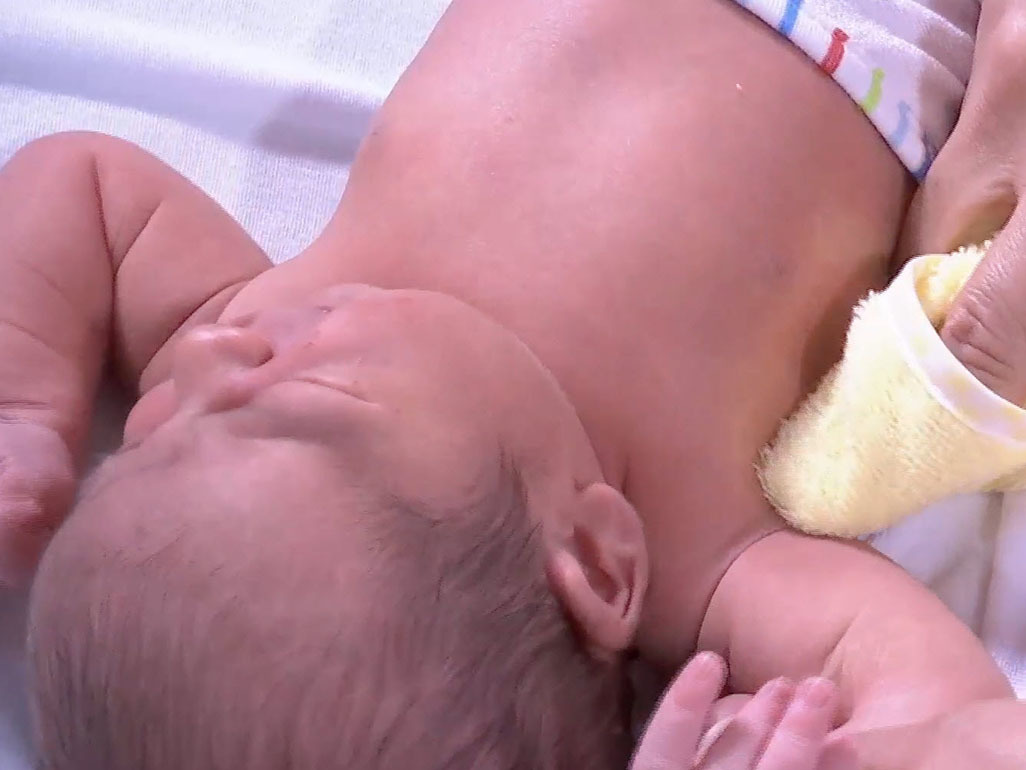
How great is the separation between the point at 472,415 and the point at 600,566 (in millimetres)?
118

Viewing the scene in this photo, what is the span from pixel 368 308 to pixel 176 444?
15 centimetres

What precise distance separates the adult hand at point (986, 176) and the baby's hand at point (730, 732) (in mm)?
272

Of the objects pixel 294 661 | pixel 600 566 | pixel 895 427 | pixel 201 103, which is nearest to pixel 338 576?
pixel 294 661

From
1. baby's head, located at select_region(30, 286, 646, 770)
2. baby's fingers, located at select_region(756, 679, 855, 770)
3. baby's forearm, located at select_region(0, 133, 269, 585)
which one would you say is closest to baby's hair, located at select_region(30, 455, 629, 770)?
baby's head, located at select_region(30, 286, 646, 770)

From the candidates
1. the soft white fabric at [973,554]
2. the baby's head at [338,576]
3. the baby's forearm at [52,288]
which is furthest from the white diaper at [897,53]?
the baby's forearm at [52,288]

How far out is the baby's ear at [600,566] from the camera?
66 centimetres

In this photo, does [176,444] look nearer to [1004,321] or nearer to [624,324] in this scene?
[624,324]

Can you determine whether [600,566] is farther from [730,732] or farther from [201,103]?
[201,103]

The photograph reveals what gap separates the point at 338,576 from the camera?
0.59m

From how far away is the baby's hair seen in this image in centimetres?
58

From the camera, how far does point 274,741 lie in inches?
22.6

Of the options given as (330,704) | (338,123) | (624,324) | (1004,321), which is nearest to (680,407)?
(624,324)

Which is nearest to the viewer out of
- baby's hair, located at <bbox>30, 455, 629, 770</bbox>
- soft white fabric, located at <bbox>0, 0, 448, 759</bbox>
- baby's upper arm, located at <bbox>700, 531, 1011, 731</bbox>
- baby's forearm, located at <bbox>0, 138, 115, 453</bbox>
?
baby's hair, located at <bbox>30, 455, 629, 770</bbox>

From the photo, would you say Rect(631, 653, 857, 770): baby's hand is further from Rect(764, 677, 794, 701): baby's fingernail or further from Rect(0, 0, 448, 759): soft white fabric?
Rect(0, 0, 448, 759): soft white fabric
